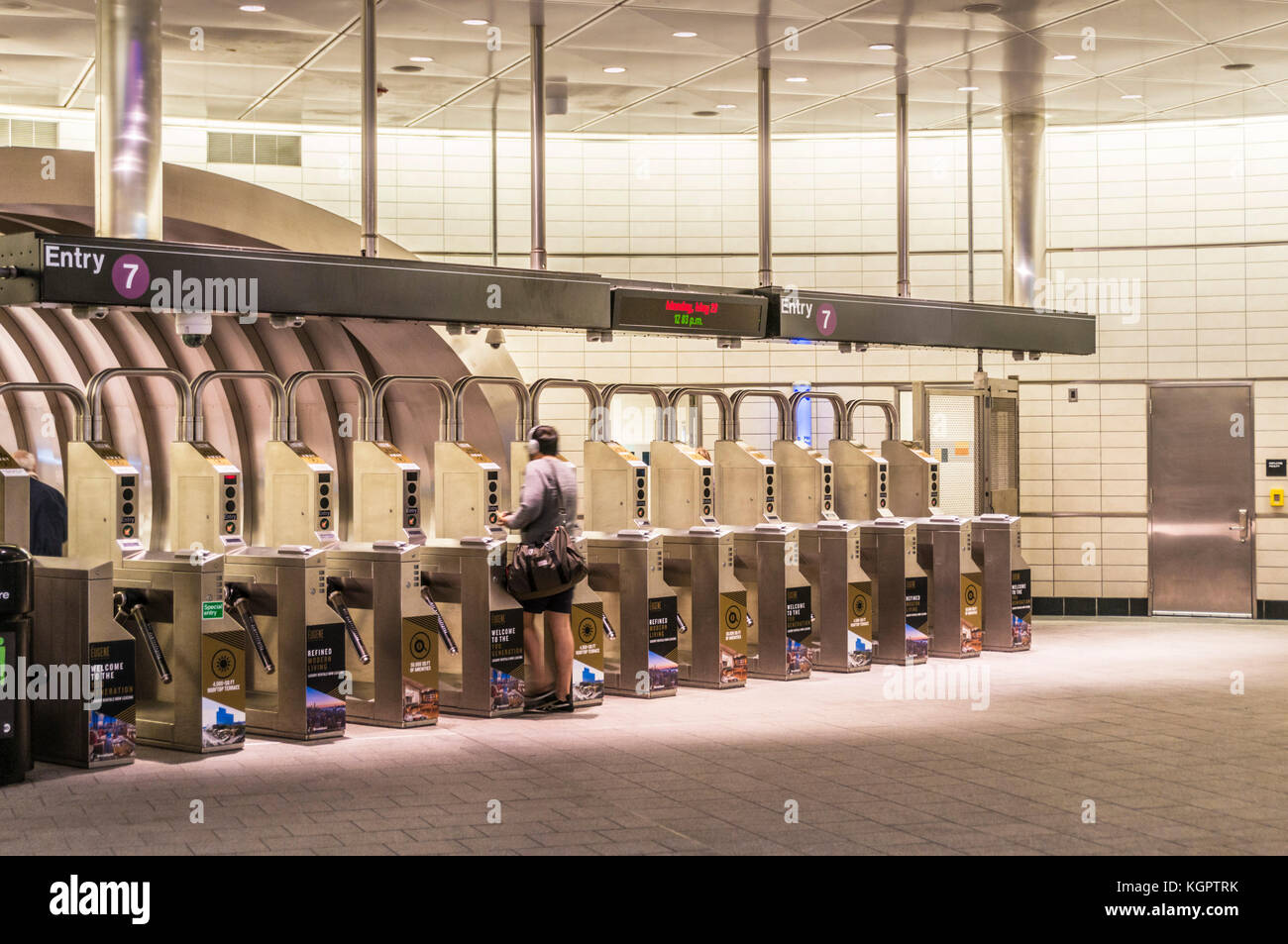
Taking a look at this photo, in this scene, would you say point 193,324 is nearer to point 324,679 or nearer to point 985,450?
point 324,679

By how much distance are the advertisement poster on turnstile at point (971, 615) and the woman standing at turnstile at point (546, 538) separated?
11.9 ft

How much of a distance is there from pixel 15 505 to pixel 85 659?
2.93 ft

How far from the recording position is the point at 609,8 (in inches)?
338

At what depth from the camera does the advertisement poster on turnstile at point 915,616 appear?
10281 millimetres

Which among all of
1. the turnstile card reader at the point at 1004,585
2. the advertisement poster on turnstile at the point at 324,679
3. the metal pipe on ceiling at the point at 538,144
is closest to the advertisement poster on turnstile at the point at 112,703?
the advertisement poster on turnstile at the point at 324,679

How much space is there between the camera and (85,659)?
6.76 metres

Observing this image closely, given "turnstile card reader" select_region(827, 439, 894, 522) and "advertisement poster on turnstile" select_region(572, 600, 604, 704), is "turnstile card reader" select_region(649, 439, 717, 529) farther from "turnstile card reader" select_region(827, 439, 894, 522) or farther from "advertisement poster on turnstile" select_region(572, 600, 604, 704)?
"turnstile card reader" select_region(827, 439, 894, 522)

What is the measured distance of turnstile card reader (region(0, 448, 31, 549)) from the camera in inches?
275

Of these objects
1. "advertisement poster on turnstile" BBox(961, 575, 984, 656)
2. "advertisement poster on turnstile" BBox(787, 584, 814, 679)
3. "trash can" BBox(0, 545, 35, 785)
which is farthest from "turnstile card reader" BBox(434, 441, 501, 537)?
"advertisement poster on turnstile" BBox(961, 575, 984, 656)

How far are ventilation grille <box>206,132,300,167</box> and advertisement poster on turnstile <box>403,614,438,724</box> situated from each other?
18.1ft

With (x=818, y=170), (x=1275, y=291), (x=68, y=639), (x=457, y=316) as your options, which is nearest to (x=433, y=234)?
(x=818, y=170)

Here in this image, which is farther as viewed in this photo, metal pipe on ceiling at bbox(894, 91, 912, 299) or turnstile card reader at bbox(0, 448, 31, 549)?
metal pipe on ceiling at bbox(894, 91, 912, 299)
